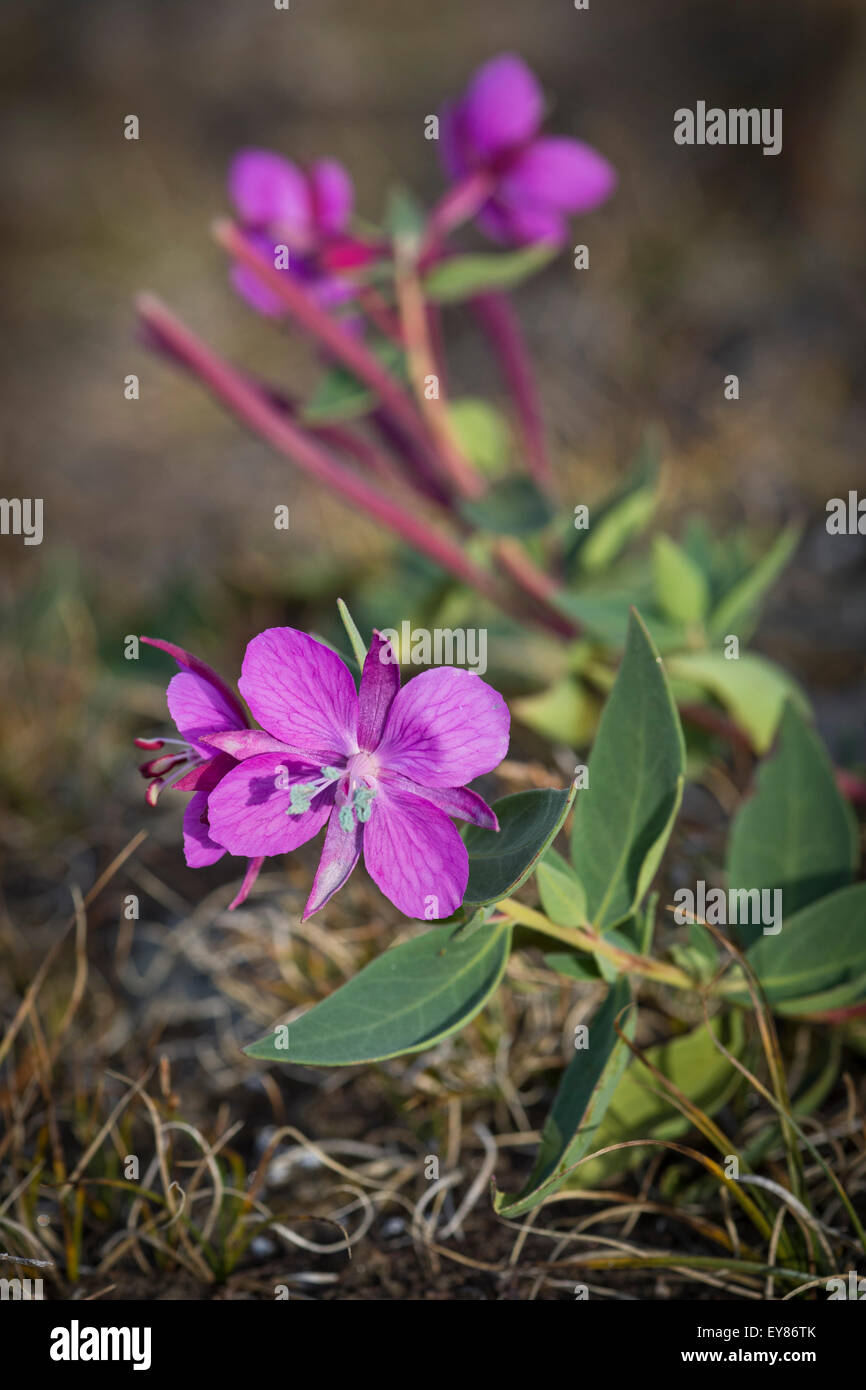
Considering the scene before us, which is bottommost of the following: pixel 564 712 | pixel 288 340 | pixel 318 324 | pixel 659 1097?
pixel 659 1097

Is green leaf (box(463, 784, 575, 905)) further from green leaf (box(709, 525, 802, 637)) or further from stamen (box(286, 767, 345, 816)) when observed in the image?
green leaf (box(709, 525, 802, 637))

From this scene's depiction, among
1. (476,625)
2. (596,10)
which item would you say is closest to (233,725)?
(476,625)

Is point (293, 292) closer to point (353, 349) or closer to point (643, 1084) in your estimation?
point (353, 349)

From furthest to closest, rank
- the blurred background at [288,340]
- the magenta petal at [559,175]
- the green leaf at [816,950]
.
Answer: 1. the blurred background at [288,340]
2. the magenta petal at [559,175]
3. the green leaf at [816,950]

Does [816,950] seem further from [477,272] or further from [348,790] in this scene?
[477,272]

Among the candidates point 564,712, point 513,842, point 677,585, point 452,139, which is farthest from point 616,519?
point 513,842

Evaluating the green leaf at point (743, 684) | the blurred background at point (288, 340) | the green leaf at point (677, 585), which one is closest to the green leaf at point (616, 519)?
the green leaf at point (677, 585)

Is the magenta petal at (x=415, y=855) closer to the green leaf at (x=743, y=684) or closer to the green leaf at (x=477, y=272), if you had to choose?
the green leaf at (x=743, y=684)
